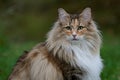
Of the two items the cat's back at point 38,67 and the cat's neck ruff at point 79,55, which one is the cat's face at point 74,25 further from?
the cat's back at point 38,67

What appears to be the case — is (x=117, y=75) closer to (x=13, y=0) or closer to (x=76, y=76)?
(x=76, y=76)

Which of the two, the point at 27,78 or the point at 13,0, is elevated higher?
the point at 13,0

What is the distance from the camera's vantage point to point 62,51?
8.18 metres

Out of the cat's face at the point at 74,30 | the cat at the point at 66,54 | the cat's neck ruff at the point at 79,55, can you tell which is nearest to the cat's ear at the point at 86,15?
the cat at the point at 66,54

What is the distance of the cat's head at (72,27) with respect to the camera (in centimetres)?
814

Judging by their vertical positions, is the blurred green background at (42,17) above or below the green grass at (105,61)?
above

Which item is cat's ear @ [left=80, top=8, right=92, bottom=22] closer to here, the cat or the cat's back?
the cat

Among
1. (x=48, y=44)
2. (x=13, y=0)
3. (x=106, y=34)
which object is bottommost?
(x=48, y=44)

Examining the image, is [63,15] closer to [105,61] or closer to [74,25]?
[74,25]

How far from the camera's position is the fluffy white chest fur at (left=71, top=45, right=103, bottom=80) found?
8227mm

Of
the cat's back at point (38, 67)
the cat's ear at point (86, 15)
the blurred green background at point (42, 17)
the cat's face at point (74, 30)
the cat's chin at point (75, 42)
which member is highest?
the blurred green background at point (42, 17)

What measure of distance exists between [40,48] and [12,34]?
446 inches

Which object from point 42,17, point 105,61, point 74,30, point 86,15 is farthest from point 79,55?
point 42,17

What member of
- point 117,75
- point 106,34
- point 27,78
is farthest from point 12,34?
point 27,78
